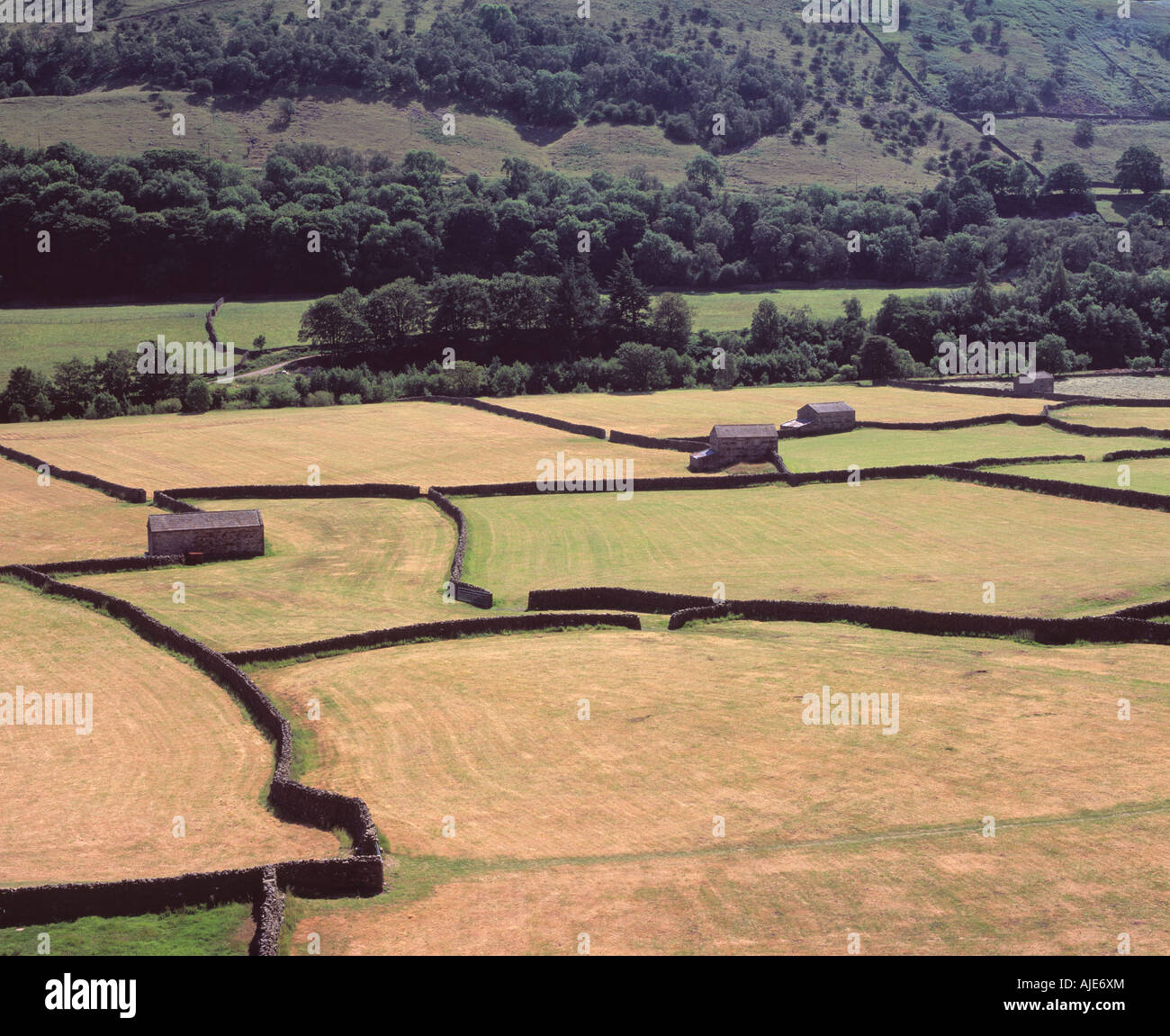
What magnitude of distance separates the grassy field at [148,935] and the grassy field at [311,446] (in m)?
44.9

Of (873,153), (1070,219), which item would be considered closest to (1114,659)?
(1070,219)

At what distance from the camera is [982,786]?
29234 millimetres

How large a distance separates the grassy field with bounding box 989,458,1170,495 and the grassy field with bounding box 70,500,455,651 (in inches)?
1164

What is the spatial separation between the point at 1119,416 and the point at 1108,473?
2197cm

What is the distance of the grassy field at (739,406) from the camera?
85750mm

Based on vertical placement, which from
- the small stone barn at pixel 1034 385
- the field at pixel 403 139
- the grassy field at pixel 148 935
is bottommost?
the grassy field at pixel 148 935

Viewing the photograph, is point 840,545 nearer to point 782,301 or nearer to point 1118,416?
point 1118,416

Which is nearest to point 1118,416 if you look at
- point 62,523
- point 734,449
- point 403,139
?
point 734,449

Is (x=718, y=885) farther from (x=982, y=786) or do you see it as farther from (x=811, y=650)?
(x=811, y=650)

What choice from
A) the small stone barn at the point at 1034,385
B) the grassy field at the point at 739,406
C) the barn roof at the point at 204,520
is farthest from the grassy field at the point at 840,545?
the small stone barn at the point at 1034,385

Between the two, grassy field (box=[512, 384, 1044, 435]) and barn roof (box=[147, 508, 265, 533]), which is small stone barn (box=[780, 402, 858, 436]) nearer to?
grassy field (box=[512, 384, 1044, 435])

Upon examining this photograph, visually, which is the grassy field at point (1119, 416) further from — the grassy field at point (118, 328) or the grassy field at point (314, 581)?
the grassy field at point (118, 328)

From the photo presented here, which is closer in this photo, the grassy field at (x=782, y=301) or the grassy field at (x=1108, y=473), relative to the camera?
the grassy field at (x=1108, y=473)

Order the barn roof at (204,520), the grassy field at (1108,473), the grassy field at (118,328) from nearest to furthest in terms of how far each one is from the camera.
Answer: the barn roof at (204,520), the grassy field at (1108,473), the grassy field at (118,328)
